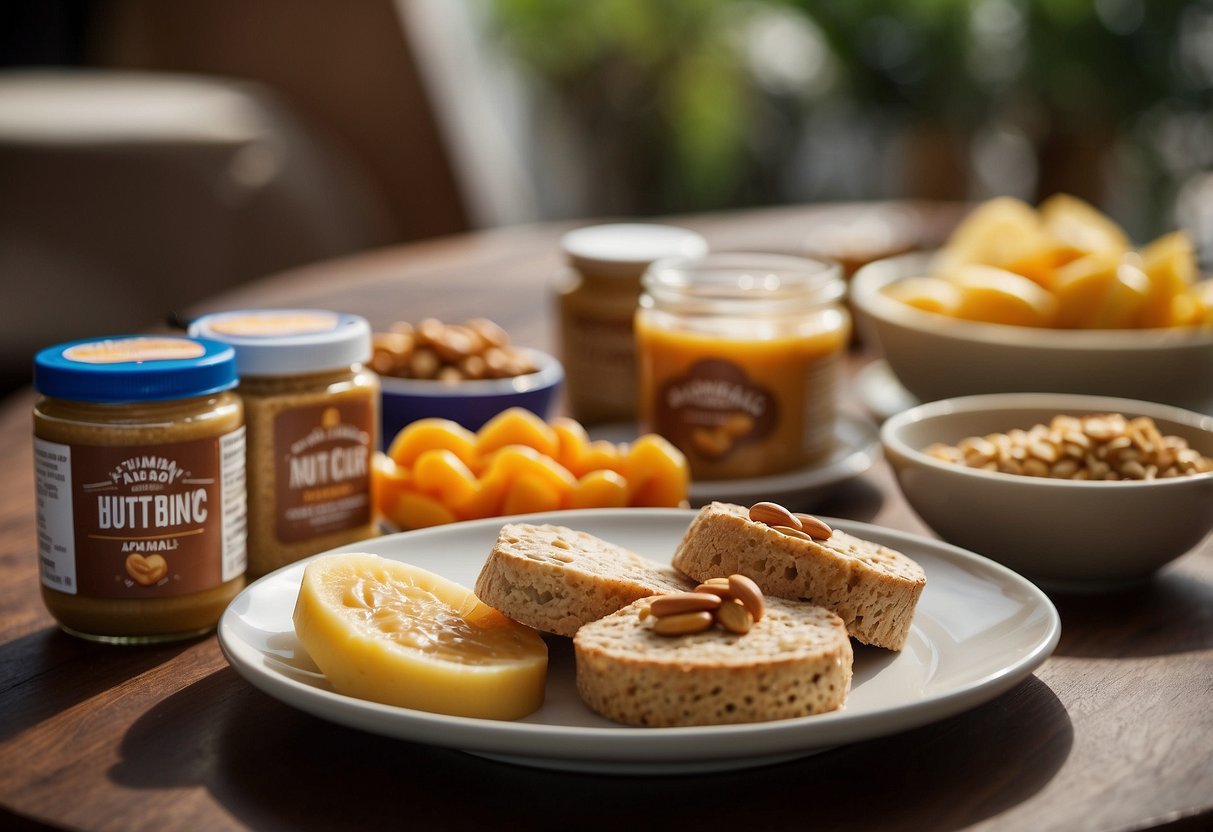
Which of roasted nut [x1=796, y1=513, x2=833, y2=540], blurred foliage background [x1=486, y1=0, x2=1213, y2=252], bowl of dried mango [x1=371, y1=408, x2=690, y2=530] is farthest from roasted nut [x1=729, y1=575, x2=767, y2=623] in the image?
blurred foliage background [x1=486, y1=0, x2=1213, y2=252]

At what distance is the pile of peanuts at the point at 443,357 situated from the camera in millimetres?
1550

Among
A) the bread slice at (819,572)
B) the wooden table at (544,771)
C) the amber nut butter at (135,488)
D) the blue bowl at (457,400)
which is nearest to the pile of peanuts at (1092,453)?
the wooden table at (544,771)

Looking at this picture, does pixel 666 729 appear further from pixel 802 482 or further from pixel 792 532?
pixel 802 482

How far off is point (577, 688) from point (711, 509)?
174 millimetres

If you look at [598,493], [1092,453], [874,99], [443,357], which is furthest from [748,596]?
[874,99]

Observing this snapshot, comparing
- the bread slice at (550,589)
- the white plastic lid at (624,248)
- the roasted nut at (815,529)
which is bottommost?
the bread slice at (550,589)

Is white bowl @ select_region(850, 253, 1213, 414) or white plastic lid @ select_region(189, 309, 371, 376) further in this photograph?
white bowl @ select_region(850, 253, 1213, 414)

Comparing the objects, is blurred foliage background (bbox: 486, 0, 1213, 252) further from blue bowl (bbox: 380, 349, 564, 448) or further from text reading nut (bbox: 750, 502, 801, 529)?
text reading nut (bbox: 750, 502, 801, 529)

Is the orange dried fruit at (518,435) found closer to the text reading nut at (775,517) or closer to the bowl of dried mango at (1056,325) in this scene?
the text reading nut at (775,517)

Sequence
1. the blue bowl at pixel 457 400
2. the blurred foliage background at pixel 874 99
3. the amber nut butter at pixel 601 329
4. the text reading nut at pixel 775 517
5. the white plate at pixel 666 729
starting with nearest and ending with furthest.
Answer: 1. the white plate at pixel 666 729
2. the text reading nut at pixel 775 517
3. the blue bowl at pixel 457 400
4. the amber nut butter at pixel 601 329
5. the blurred foliage background at pixel 874 99

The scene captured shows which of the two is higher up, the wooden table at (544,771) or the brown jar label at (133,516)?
the brown jar label at (133,516)

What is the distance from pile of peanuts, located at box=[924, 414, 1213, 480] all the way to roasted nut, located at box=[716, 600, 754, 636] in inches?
16.7

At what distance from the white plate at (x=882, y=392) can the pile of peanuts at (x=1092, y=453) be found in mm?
462

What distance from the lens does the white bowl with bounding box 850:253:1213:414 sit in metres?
1.53
